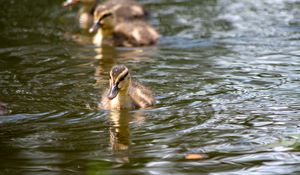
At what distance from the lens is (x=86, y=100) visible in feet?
19.5

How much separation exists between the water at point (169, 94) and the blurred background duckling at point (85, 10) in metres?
0.18

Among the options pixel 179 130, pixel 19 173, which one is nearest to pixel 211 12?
pixel 179 130

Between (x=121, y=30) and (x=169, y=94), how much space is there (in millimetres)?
2522

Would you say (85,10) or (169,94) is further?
(85,10)

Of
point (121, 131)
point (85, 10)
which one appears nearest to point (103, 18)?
point (85, 10)

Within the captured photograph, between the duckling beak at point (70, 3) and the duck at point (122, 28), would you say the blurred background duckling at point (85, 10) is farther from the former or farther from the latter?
the duck at point (122, 28)

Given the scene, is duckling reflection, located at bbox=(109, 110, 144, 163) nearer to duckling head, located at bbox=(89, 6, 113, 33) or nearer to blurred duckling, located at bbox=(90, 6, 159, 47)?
blurred duckling, located at bbox=(90, 6, 159, 47)

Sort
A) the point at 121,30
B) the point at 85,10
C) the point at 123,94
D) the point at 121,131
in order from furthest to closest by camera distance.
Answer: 1. the point at 85,10
2. the point at 121,30
3. the point at 123,94
4. the point at 121,131

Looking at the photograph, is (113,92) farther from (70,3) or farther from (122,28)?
(70,3)

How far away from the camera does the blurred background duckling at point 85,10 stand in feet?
31.5

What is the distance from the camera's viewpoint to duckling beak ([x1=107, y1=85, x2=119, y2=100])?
551cm

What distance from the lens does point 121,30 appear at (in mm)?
8391

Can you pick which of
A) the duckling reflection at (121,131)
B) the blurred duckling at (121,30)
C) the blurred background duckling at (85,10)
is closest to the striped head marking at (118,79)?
the duckling reflection at (121,131)

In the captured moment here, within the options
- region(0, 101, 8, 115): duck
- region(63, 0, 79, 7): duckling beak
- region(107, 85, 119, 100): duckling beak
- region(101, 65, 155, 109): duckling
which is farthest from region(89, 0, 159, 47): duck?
region(0, 101, 8, 115): duck
